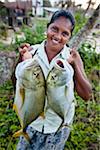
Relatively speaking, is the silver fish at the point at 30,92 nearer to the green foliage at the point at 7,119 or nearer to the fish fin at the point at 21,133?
the fish fin at the point at 21,133

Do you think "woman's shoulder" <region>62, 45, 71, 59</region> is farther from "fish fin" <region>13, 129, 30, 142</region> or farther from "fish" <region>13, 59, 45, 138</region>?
"fish fin" <region>13, 129, 30, 142</region>

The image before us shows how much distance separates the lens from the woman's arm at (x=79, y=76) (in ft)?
6.08

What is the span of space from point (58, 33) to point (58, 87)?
320 mm

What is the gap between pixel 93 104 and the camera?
5.17 metres

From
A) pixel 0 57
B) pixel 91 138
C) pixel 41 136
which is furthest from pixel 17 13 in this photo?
pixel 41 136

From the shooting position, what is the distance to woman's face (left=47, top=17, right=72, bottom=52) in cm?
179

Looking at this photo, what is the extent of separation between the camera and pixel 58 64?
1.60 metres

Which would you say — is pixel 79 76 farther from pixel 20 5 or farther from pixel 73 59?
pixel 20 5

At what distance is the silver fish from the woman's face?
25cm

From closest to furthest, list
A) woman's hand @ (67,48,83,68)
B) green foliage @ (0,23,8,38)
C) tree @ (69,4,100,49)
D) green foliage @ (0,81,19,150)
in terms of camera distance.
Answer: woman's hand @ (67,48,83,68) → green foliage @ (0,81,19,150) → tree @ (69,4,100,49) → green foliage @ (0,23,8,38)

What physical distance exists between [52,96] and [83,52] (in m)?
4.84

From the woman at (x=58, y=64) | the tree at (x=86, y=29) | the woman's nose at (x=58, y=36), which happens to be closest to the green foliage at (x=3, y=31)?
the tree at (x=86, y=29)

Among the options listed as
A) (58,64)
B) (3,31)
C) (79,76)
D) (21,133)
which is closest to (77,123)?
(21,133)

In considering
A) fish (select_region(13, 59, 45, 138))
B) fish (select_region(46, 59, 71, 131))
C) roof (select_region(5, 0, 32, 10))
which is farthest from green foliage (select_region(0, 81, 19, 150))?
roof (select_region(5, 0, 32, 10))
